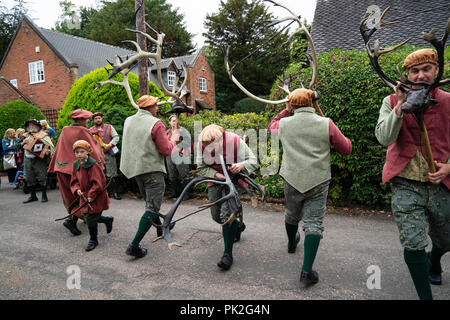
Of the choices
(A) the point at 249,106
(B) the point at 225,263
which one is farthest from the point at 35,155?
(A) the point at 249,106

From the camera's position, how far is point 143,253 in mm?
3863

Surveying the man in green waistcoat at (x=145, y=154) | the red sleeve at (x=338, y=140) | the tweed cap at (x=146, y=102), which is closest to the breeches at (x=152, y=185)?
the man in green waistcoat at (x=145, y=154)

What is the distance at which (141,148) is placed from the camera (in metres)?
3.77

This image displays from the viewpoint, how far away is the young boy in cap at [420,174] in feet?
7.66

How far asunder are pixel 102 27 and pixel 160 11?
25.9 feet

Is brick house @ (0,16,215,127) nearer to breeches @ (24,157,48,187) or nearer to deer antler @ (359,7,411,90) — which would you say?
breeches @ (24,157,48,187)

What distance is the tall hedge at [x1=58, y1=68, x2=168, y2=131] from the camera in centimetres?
801

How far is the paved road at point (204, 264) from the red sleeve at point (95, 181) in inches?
32.5

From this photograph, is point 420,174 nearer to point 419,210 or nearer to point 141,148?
point 419,210

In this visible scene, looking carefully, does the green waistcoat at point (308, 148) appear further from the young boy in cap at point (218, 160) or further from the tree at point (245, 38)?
the tree at point (245, 38)

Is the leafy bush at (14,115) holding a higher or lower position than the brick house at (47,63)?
lower

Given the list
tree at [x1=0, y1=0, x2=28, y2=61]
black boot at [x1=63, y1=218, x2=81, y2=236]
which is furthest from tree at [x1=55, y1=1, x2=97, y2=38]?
black boot at [x1=63, y1=218, x2=81, y2=236]

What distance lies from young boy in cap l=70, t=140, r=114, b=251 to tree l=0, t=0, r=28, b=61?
36.4 metres

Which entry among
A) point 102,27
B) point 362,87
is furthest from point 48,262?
point 102,27
